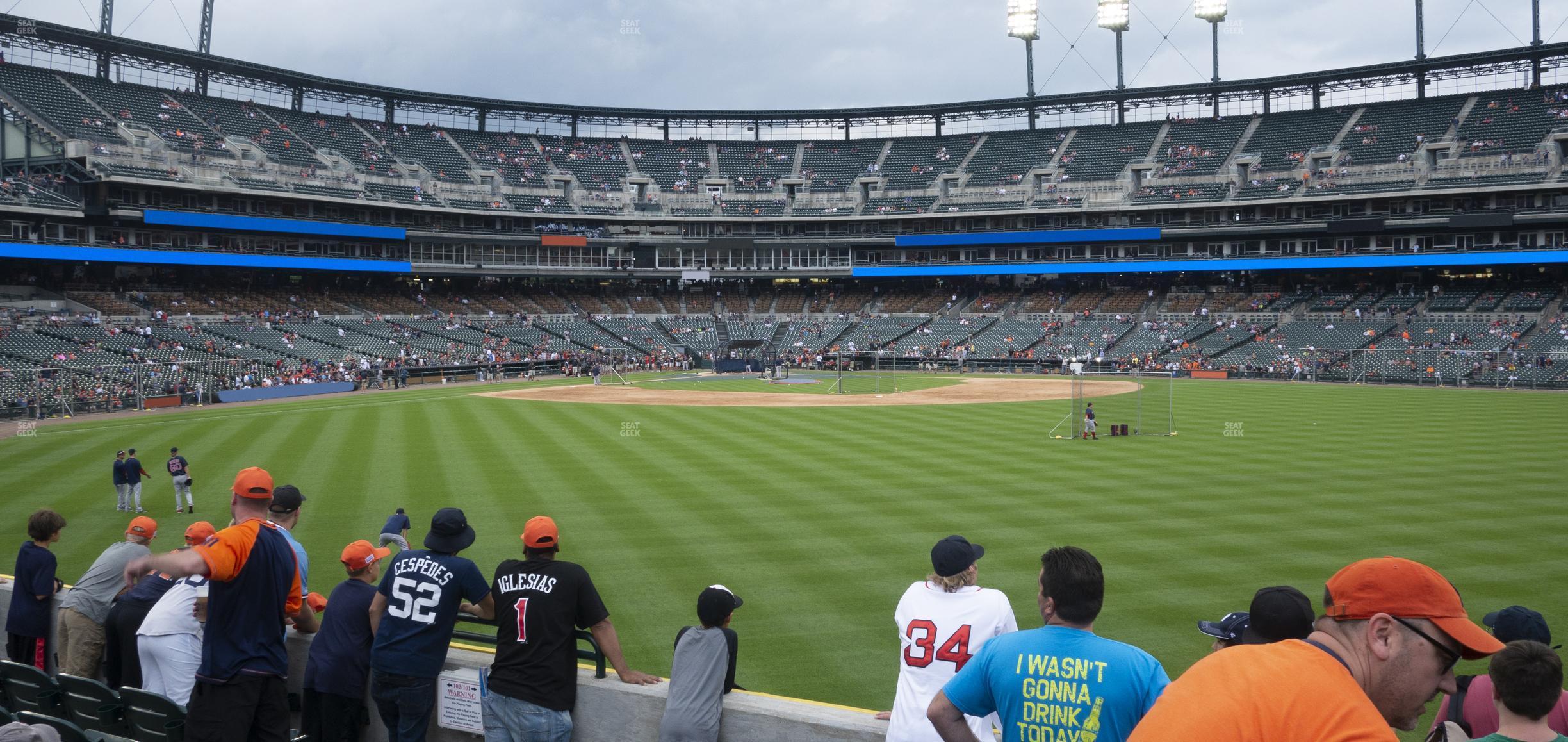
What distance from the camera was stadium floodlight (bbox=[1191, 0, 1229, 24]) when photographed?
266ft

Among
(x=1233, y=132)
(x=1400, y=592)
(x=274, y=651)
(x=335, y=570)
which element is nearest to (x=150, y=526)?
(x=274, y=651)

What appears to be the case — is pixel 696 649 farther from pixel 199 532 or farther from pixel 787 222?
pixel 787 222

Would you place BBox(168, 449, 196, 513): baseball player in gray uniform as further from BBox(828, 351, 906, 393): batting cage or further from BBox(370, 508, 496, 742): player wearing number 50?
BBox(828, 351, 906, 393): batting cage

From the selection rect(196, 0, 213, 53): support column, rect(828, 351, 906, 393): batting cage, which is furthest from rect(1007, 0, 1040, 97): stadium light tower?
rect(196, 0, 213, 53): support column

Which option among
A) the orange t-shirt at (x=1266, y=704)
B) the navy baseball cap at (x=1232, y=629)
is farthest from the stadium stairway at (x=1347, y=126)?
the orange t-shirt at (x=1266, y=704)

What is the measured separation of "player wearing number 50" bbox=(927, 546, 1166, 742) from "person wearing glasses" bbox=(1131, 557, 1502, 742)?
1.07 m

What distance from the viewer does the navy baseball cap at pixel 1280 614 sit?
479 cm

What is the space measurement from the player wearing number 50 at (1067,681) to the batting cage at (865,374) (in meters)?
50.8

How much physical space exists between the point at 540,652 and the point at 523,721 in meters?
0.51

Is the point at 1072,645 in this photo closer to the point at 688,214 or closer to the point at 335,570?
the point at 335,570

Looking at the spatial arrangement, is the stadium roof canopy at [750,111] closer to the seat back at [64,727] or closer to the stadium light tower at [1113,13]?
the stadium light tower at [1113,13]

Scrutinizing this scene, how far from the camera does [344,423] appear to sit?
37625 millimetres

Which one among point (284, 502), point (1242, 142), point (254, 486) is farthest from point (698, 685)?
point (1242, 142)

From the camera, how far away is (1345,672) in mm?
2549
